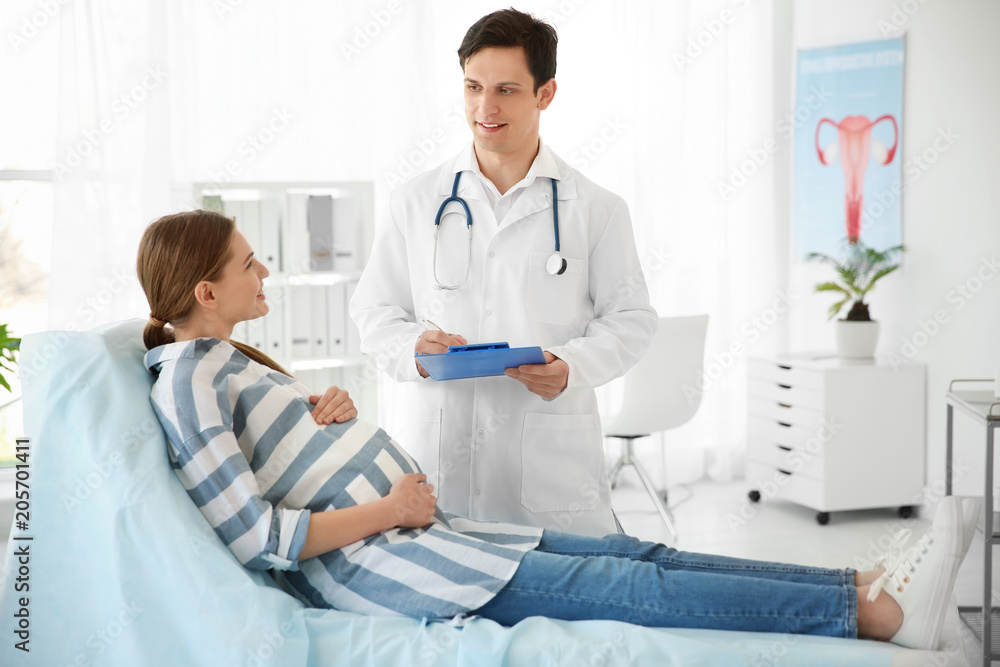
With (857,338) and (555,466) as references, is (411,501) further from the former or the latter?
(857,338)

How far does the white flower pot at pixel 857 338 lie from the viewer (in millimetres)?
3664

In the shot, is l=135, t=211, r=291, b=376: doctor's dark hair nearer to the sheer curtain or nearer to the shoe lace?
the shoe lace

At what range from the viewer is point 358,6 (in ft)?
12.0

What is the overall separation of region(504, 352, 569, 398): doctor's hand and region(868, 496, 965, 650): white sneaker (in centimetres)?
65

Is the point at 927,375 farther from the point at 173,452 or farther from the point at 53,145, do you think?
the point at 53,145

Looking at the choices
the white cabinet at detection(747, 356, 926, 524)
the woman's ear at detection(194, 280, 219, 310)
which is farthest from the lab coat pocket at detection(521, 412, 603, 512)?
the white cabinet at detection(747, 356, 926, 524)

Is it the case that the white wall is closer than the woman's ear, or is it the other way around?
the woman's ear

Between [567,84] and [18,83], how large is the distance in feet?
7.83

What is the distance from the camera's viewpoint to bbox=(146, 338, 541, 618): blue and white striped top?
143 centimetres

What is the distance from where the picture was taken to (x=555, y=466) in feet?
5.88

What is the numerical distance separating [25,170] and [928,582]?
11.5ft

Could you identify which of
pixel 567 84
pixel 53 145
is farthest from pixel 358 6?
pixel 53 145

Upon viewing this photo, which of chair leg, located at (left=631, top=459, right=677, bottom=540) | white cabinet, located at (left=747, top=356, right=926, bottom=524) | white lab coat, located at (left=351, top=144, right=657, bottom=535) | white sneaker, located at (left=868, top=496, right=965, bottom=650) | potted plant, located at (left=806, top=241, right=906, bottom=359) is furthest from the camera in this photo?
potted plant, located at (left=806, top=241, right=906, bottom=359)

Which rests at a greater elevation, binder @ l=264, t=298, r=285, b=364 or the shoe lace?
binder @ l=264, t=298, r=285, b=364
